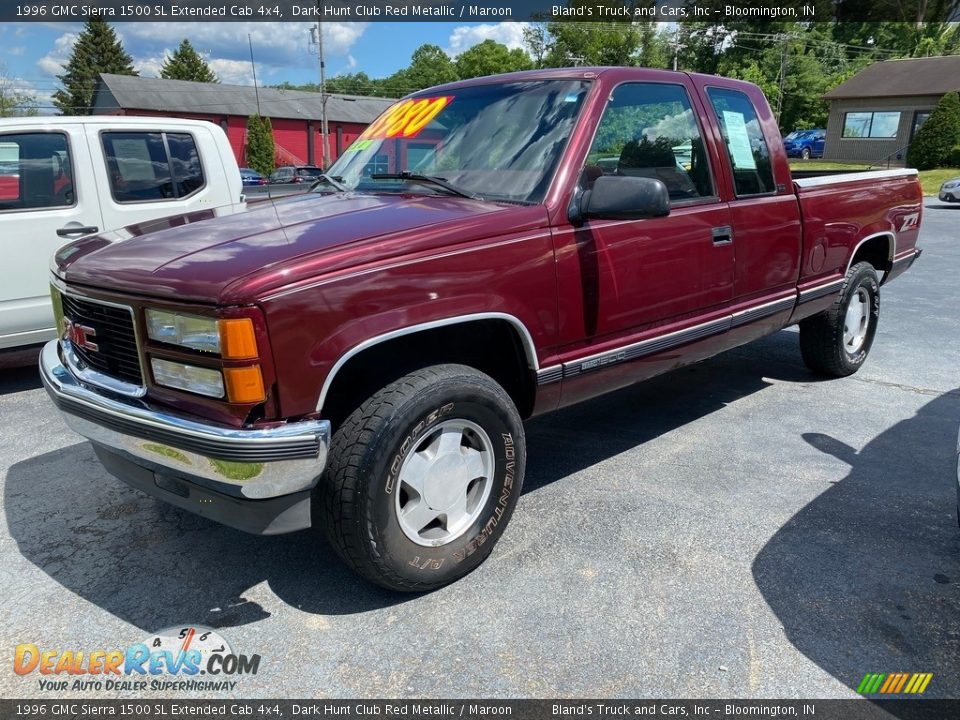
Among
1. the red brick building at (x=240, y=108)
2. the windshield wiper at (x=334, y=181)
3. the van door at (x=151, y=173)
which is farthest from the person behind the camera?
the red brick building at (x=240, y=108)

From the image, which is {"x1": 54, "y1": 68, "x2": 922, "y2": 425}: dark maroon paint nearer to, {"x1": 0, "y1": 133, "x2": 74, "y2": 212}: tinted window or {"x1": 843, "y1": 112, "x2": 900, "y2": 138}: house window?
{"x1": 0, "y1": 133, "x2": 74, "y2": 212}: tinted window

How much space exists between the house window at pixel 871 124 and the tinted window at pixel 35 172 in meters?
41.0

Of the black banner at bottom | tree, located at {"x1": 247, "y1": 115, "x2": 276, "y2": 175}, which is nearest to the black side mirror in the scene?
the black banner at bottom

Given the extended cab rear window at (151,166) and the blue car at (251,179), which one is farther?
the blue car at (251,179)

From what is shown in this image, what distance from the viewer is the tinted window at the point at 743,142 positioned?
402 cm

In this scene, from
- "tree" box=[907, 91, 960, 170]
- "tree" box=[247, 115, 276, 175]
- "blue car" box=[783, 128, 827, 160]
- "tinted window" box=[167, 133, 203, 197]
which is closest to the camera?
"tinted window" box=[167, 133, 203, 197]

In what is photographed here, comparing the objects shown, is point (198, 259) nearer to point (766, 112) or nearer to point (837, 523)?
point (837, 523)

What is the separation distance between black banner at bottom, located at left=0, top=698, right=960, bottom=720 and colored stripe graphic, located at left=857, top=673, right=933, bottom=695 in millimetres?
43

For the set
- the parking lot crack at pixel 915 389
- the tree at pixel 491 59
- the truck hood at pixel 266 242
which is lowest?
the parking lot crack at pixel 915 389

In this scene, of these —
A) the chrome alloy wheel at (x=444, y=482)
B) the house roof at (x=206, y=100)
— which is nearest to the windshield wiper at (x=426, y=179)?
the chrome alloy wheel at (x=444, y=482)

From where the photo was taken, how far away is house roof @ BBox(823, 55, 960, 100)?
34906 mm

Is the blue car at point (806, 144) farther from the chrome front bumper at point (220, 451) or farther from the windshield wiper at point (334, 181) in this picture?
the chrome front bumper at point (220, 451)

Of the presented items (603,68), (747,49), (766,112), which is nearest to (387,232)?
(603,68)

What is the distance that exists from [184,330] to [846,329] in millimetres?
4746
